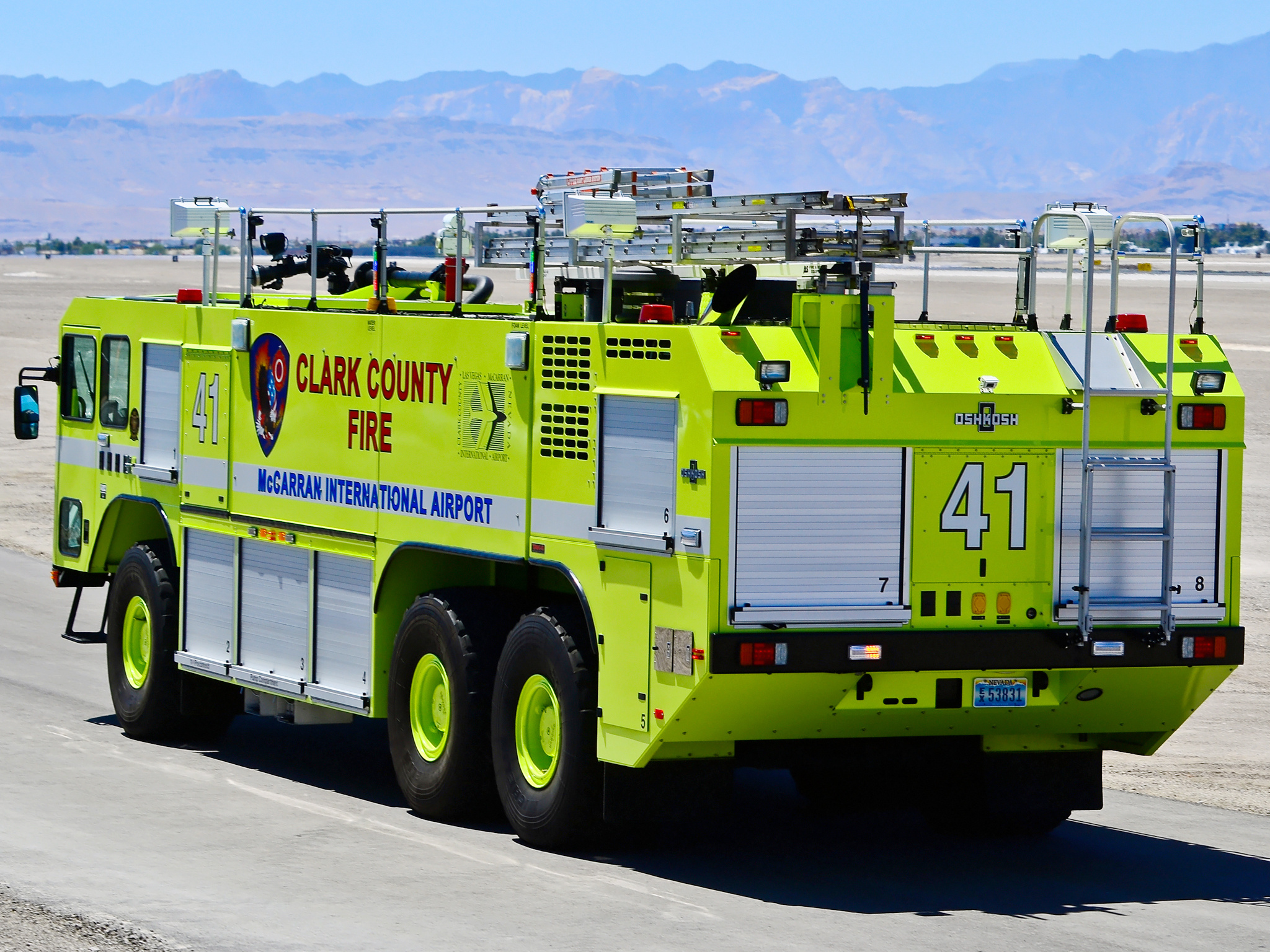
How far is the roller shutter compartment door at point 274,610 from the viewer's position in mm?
11273

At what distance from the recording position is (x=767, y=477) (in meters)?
8.46

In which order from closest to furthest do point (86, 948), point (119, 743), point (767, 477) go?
point (86, 948) < point (767, 477) < point (119, 743)

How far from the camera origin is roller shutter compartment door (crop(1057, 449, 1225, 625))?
897 cm

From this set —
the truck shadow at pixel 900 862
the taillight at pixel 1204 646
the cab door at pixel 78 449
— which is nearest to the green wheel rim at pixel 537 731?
the truck shadow at pixel 900 862

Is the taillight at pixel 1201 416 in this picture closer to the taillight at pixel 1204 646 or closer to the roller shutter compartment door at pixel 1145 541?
the roller shutter compartment door at pixel 1145 541

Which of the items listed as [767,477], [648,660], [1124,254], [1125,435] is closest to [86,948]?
[648,660]

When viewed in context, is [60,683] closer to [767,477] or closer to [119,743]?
[119,743]

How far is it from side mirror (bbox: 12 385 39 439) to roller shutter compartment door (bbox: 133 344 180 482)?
0.97 metres

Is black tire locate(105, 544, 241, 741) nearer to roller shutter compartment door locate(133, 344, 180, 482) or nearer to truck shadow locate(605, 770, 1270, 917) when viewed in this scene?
roller shutter compartment door locate(133, 344, 180, 482)

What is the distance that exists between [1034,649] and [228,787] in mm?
4606

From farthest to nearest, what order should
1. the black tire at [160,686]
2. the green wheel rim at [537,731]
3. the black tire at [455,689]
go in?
the black tire at [160,686]
the black tire at [455,689]
the green wheel rim at [537,731]

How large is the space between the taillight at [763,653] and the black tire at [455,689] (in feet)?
6.24

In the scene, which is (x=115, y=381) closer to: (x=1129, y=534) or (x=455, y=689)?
(x=455, y=689)

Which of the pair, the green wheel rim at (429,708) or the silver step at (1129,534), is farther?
the green wheel rim at (429,708)
